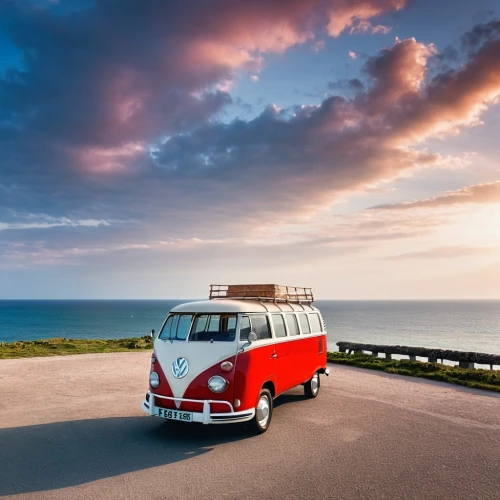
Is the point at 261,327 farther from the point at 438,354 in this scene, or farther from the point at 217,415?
the point at 438,354

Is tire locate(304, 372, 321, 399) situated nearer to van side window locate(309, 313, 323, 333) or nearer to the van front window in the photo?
van side window locate(309, 313, 323, 333)

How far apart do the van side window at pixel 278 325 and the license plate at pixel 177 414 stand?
3017 mm

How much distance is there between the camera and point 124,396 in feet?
44.5

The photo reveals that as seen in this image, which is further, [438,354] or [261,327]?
[438,354]

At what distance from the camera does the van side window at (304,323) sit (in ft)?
42.3

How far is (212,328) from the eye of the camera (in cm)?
1051

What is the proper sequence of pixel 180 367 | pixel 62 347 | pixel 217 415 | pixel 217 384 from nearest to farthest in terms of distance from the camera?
pixel 217 415 < pixel 217 384 < pixel 180 367 < pixel 62 347

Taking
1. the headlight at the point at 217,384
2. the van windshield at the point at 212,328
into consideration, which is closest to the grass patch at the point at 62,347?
the van windshield at the point at 212,328

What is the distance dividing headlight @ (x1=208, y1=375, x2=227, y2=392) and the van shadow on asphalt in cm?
111

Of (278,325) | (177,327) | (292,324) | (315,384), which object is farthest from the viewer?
(315,384)

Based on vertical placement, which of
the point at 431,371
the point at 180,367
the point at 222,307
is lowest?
the point at 431,371

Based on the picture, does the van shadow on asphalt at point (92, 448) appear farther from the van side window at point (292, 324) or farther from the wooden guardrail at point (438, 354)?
the wooden guardrail at point (438, 354)

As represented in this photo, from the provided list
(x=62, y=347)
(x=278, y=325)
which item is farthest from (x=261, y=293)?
(x=62, y=347)

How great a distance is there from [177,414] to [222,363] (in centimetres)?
139
